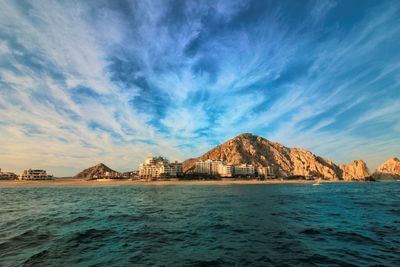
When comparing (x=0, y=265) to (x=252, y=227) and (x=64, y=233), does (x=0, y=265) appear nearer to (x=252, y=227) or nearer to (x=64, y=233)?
(x=64, y=233)

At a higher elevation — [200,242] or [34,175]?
[34,175]

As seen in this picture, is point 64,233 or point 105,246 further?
point 64,233

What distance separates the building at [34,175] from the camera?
182125 mm

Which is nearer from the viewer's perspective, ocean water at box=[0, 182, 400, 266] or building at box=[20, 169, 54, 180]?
ocean water at box=[0, 182, 400, 266]

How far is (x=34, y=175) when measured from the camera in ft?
604

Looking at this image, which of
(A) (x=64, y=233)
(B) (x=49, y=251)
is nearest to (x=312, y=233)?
(B) (x=49, y=251)

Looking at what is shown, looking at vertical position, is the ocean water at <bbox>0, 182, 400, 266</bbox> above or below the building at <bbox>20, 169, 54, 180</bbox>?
below

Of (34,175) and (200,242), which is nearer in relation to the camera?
(200,242)

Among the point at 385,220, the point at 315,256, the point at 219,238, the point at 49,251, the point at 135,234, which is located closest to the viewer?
the point at 315,256

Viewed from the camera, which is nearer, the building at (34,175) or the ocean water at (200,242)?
the ocean water at (200,242)

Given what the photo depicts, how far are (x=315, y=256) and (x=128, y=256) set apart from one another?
38.9ft

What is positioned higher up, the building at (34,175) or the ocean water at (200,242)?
the building at (34,175)

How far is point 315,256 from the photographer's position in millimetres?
14031

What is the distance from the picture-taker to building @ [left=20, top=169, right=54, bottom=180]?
182m
